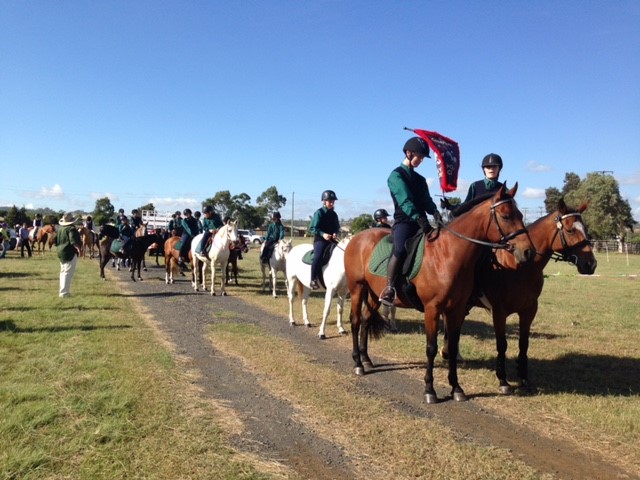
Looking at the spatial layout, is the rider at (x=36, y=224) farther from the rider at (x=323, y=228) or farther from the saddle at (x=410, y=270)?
the saddle at (x=410, y=270)

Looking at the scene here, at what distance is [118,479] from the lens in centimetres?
360

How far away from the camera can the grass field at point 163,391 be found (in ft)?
13.0

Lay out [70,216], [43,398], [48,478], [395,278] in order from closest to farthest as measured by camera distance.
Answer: [48,478], [43,398], [395,278], [70,216]

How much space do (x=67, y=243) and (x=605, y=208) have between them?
66.1m

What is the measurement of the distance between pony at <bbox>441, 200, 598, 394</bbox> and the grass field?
62 centimetres

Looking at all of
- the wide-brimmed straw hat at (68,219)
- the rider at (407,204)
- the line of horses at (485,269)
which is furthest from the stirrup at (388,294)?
the wide-brimmed straw hat at (68,219)

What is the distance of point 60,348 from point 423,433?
5894mm

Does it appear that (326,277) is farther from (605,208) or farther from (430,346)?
(605,208)

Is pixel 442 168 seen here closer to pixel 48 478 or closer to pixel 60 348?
pixel 48 478

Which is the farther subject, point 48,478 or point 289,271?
point 289,271

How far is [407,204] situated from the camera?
6.04m

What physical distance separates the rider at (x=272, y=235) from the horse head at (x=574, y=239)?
10086 mm

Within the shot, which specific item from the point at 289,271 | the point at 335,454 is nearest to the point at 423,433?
the point at 335,454

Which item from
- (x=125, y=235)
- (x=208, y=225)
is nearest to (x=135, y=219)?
(x=125, y=235)
